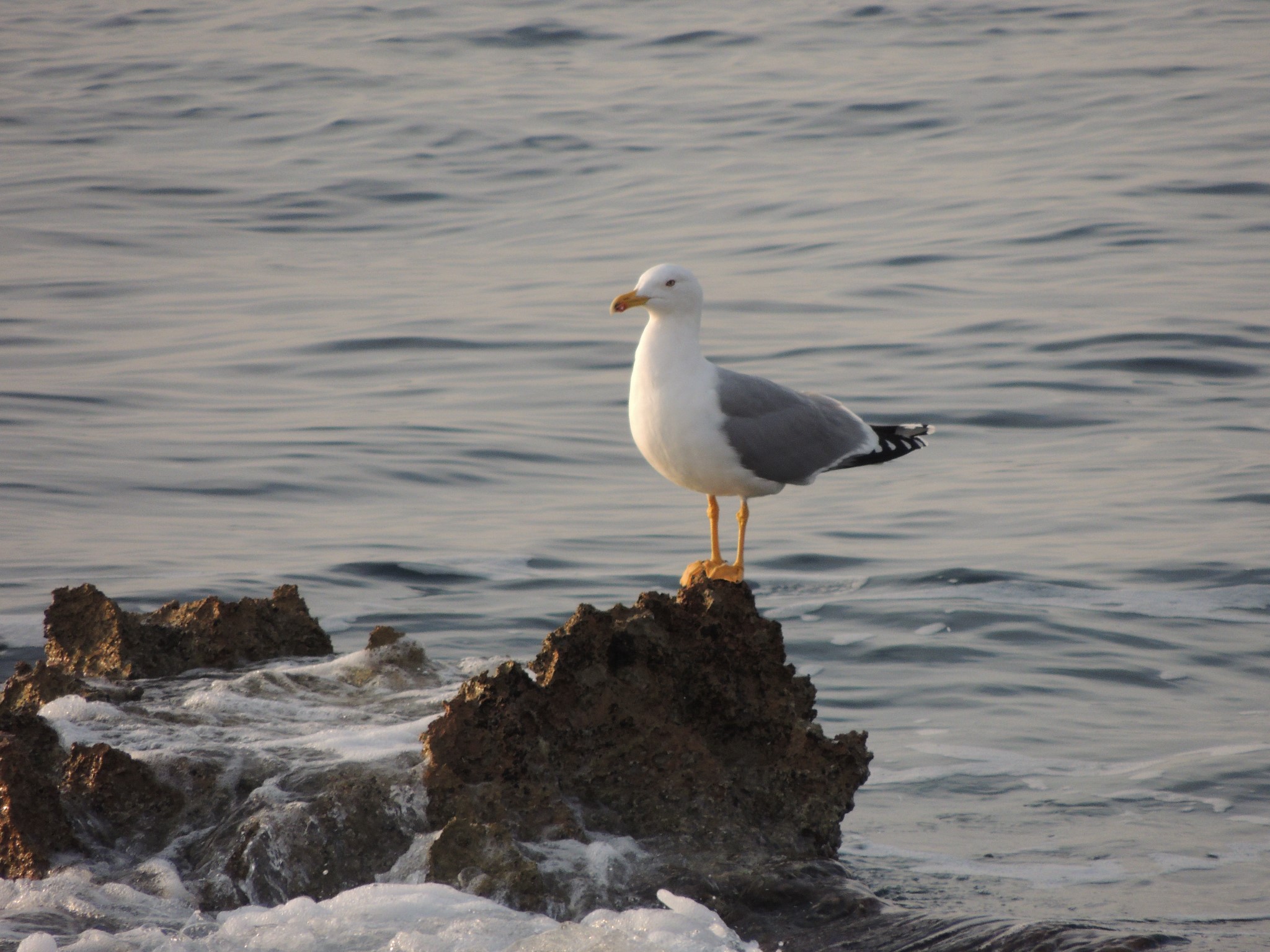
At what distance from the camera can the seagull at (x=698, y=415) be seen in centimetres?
669

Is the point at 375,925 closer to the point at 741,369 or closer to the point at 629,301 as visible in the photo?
the point at 629,301

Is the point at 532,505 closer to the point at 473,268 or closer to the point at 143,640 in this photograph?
the point at 143,640

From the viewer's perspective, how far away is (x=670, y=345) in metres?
6.85

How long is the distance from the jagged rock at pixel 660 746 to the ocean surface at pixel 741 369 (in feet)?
1.03

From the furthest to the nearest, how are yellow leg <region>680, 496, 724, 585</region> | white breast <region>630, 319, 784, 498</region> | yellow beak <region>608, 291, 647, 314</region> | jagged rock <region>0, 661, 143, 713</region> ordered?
yellow beak <region>608, 291, 647, 314</region> < white breast <region>630, 319, 784, 498</region> < yellow leg <region>680, 496, 724, 585</region> < jagged rock <region>0, 661, 143, 713</region>

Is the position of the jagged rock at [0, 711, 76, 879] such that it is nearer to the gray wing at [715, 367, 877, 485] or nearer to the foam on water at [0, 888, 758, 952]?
the foam on water at [0, 888, 758, 952]

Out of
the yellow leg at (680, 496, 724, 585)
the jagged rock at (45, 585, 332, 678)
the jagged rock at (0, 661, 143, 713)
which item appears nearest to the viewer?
the jagged rock at (0, 661, 143, 713)

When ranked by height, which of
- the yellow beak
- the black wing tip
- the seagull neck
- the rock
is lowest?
the rock

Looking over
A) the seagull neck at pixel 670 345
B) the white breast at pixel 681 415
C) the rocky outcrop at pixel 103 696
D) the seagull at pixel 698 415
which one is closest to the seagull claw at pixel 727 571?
the seagull at pixel 698 415

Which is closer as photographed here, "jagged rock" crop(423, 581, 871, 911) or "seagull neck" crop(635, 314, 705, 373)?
"jagged rock" crop(423, 581, 871, 911)

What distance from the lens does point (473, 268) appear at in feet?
57.8

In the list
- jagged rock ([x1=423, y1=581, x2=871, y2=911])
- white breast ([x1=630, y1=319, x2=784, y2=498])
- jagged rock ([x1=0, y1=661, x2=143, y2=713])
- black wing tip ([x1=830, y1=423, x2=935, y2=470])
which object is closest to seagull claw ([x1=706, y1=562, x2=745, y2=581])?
white breast ([x1=630, y1=319, x2=784, y2=498])

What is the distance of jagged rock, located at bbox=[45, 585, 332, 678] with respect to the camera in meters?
4.97

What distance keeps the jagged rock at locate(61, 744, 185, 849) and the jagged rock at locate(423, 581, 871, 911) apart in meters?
0.73
